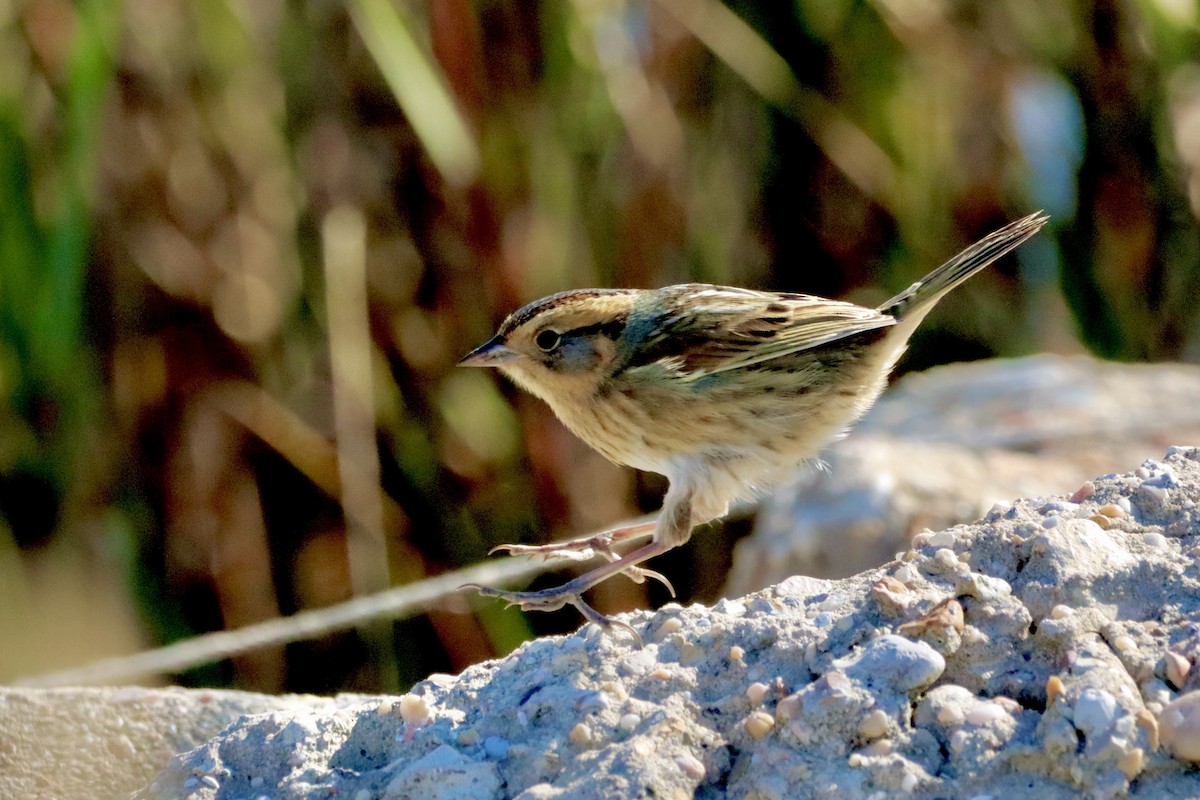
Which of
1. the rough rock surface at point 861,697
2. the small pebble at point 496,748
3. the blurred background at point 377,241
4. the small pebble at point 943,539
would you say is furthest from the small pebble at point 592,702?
the blurred background at point 377,241

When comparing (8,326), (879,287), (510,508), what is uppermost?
(8,326)

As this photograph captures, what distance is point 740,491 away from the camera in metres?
3.86

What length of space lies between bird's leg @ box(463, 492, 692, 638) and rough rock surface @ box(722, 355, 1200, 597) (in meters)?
0.48

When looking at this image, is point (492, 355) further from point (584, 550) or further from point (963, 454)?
point (963, 454)

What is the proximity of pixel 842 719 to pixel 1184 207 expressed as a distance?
578 centimetres

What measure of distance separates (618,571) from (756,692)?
997 mm

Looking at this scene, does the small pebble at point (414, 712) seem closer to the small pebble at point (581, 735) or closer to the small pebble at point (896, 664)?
the small pebble at point (581, 735)

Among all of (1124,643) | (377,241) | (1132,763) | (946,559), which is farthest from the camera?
(377,241)

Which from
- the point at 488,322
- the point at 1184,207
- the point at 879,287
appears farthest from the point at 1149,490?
the point at 1184,207

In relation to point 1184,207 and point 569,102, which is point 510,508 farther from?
point 1184,207

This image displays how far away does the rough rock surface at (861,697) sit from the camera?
2.35 metres

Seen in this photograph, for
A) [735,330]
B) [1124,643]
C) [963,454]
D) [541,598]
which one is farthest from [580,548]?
[963,454]

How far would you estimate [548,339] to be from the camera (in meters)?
4.09

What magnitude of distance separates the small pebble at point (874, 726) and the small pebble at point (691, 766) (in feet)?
0.85
